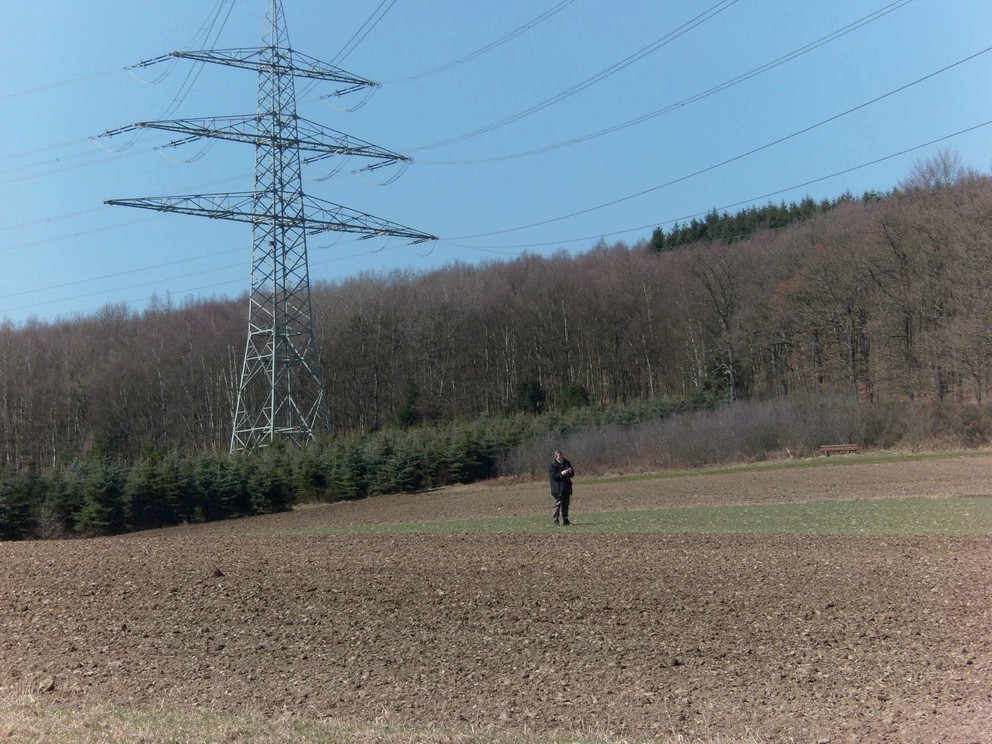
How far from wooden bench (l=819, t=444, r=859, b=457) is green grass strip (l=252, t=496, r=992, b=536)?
23127 millimetres

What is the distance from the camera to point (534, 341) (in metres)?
86.1

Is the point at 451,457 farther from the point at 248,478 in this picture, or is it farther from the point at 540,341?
the point at 540,341

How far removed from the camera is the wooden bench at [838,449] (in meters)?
50.6

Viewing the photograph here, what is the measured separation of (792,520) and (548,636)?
14.5m

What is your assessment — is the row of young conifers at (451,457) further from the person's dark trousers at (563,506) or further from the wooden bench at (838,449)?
the person's dark trousers at (563,506)

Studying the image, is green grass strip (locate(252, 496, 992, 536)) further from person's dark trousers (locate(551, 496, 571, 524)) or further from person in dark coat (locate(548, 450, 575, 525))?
person in dark coat (locate(548, 450, 575, 525))

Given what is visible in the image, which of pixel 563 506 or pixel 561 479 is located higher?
pixel 561 479

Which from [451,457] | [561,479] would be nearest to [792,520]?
[561,479]

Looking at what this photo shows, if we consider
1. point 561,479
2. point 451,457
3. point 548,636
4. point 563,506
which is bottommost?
point 548,636

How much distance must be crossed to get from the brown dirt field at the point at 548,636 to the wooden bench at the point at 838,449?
34.3 m

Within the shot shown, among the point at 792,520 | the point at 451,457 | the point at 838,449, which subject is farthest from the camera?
the point at 451,457

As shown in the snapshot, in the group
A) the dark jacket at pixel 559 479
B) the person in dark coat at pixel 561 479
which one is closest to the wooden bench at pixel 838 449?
the person in dark coat at pixel 561 479

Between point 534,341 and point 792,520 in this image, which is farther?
point 534,341

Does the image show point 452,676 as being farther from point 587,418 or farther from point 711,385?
point 711,385
